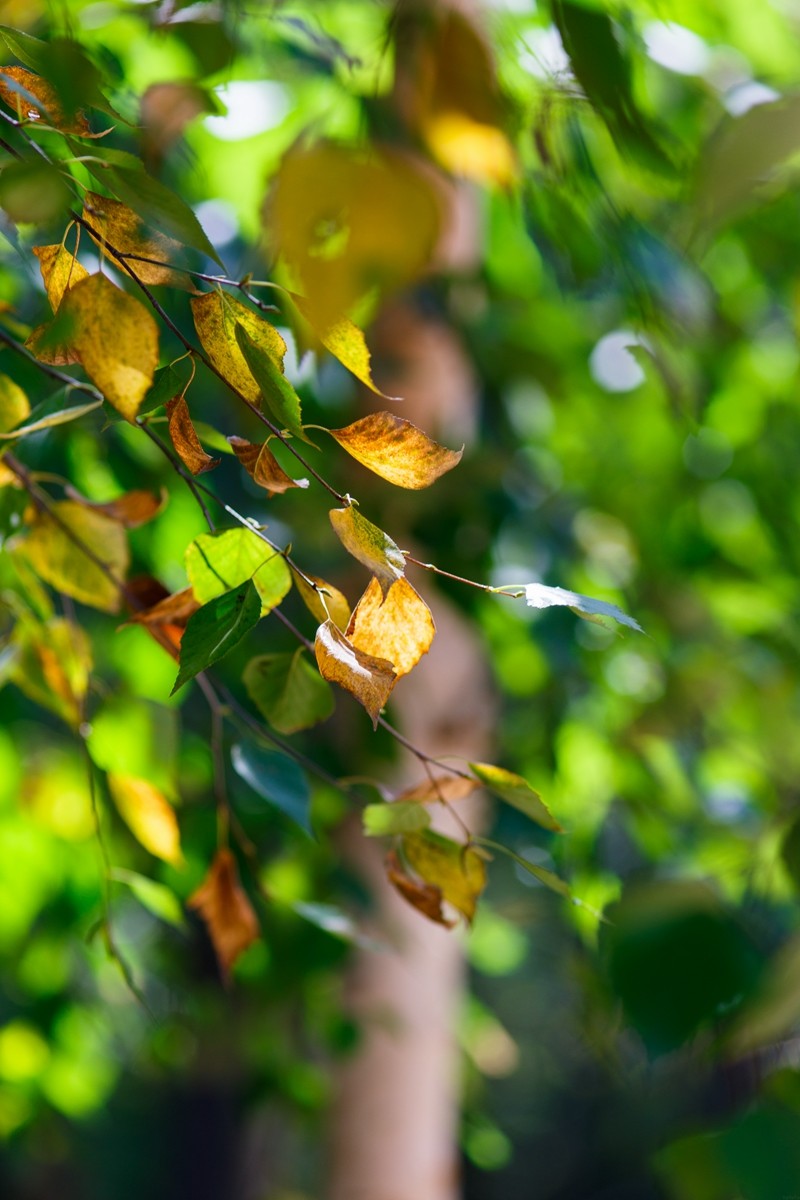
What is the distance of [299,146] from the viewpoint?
237 millimetres

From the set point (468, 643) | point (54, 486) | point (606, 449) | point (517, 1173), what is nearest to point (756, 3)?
point (606, 449)

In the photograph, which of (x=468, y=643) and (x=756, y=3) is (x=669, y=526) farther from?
(x=756, y=3)

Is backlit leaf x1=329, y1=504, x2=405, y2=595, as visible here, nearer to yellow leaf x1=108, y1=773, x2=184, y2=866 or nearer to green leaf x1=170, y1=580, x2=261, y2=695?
green leaf x1=170, y1=580, x2=261, y2=695

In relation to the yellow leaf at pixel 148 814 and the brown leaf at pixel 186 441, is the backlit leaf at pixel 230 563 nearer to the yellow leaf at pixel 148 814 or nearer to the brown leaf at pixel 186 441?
the brown leaf at pixel 186 441

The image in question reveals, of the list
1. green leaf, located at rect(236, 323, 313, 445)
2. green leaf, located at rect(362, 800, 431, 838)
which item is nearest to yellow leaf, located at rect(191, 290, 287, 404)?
green leaf, located at rect(236, 323, 313, 445)

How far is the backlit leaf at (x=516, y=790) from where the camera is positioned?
321 mm

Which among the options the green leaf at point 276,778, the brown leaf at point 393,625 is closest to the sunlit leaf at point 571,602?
the brown leaf at point 393,625

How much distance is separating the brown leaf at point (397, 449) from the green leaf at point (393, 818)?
0.11 m

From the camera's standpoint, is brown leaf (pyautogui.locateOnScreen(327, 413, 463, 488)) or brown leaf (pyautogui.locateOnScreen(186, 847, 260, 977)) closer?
brown leaf (pyautogui.locateOnScreen(327, 413, 463, 488))

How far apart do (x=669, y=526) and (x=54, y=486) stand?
665 millimetres

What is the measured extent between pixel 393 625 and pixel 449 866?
11 centimetres

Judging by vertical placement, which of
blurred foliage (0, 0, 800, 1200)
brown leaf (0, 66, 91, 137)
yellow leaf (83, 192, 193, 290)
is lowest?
blurred foliage (0, 0, 800, 1200)

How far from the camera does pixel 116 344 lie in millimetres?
266

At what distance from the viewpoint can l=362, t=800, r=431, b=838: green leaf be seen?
0.33m
